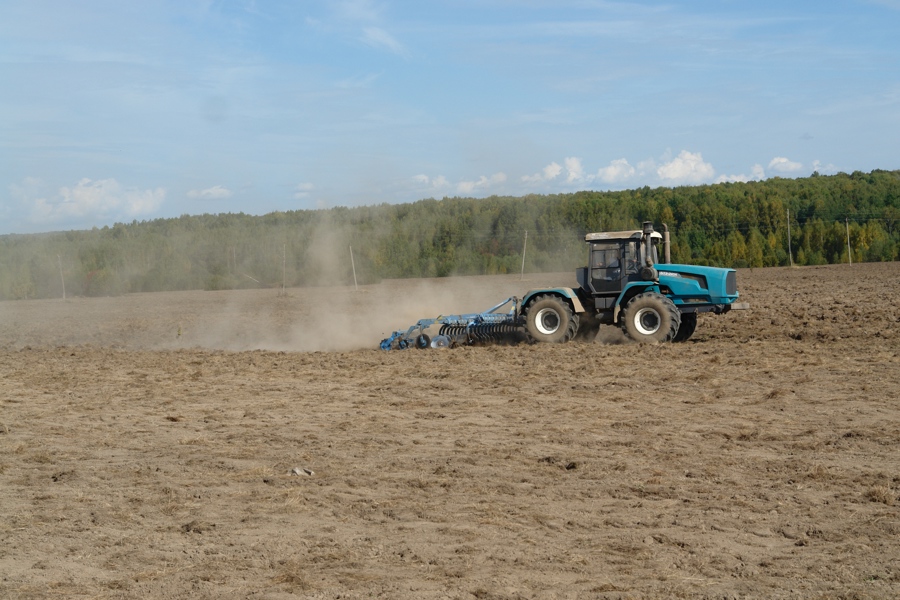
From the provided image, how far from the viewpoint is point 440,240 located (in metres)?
44.5

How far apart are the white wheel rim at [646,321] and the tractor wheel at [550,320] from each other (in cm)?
131

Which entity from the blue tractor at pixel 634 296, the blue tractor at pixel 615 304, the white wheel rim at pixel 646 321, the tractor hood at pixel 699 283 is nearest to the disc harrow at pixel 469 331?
the blue tractor at pixel 615 304

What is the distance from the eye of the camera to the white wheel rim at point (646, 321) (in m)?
18.1

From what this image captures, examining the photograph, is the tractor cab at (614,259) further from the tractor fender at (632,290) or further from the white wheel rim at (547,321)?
the white wheel rim at (547,321)

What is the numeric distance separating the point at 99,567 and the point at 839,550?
5226mm

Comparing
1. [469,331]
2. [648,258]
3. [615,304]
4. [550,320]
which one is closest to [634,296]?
[615,304]

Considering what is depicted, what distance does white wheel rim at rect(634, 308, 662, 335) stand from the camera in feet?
59.5

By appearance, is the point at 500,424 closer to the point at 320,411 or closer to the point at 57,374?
the point at 320,411

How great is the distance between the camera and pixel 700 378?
13.8m

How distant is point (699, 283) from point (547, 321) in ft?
10.6

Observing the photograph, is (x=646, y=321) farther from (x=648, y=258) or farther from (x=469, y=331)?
(x=469, y=331)

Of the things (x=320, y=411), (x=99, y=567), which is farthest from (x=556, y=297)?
(x=99, y=567)

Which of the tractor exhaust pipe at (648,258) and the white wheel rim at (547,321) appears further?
the white wheel rim at (547,321)

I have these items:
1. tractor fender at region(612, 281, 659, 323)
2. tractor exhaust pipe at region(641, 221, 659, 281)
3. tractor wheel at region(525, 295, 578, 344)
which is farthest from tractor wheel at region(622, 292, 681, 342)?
tractor wheel at region(525, 295, 578, 344)
